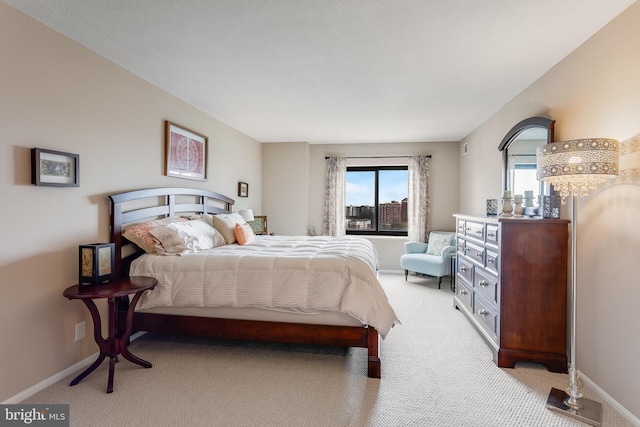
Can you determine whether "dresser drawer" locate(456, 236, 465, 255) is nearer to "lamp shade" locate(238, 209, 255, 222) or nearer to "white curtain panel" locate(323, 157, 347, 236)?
"white curtain panel" locate(323, 157, 347, 236)

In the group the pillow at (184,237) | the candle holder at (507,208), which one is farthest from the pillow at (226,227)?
the candle holder at (507,208)

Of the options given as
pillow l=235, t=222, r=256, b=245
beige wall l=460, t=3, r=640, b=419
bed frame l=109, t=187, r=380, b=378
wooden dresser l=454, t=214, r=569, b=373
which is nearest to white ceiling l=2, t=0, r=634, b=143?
beige wall l=460, t=3, r=640, b=419

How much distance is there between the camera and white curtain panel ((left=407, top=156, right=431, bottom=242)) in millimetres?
5852

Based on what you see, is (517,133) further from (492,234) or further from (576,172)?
(576,172)

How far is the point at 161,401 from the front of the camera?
2.05 metres

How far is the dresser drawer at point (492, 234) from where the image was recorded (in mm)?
2670

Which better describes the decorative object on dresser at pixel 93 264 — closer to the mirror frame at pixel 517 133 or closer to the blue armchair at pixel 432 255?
the mirror frame at pixel 517 133

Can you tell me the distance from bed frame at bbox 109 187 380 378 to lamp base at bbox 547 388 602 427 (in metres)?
1.12

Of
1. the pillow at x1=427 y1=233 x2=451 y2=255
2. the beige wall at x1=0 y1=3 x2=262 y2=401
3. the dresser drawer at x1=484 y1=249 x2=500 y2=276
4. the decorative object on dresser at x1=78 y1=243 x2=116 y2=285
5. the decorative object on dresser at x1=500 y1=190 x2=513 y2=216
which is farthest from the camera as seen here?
the pillow at x1=427 y1=233 x2=451 y2=255

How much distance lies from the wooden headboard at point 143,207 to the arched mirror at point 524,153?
3588 millimetres

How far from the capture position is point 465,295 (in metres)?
3.56

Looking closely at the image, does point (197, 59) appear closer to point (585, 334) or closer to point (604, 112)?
point (604, 112)

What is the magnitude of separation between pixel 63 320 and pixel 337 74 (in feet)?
9.73

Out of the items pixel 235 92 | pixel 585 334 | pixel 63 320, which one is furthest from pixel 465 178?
pixel 63 320
